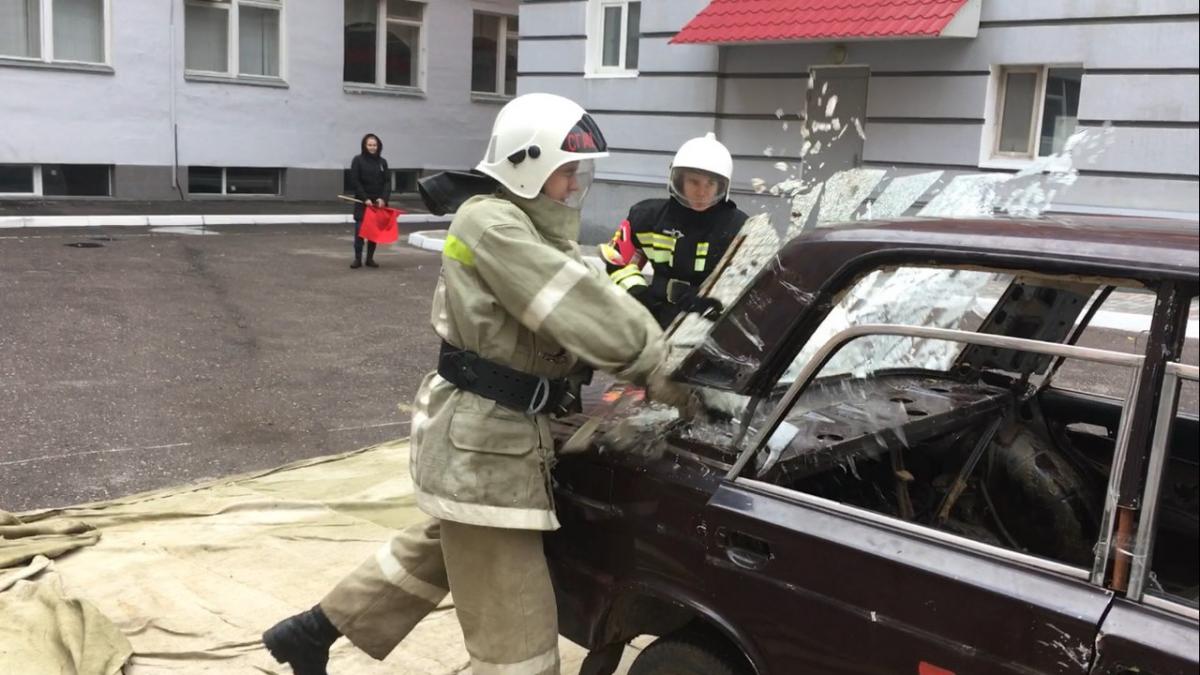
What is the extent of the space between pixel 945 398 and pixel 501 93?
64.0 feet

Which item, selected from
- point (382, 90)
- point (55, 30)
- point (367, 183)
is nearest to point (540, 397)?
point (367, 183)

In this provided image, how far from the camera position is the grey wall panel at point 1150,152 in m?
1.60

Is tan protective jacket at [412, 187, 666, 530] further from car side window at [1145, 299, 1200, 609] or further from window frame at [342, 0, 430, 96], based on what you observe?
window frame at [342, 0, 430, 96]

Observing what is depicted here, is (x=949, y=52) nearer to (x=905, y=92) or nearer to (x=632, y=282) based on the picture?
(x=905, y=92)

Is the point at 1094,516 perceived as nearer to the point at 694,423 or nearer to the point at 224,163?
the point at 694,423

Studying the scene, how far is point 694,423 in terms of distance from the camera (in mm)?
2486

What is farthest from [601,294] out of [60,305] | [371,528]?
[60,305]

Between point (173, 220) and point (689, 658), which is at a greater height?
point (689, 658)

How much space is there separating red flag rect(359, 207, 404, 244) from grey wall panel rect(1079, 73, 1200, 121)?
32.2 ft

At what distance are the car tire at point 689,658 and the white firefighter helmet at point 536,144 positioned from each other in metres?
1.07

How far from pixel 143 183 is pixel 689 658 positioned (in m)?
16.8

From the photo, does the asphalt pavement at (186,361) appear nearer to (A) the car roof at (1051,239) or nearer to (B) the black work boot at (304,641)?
(B) the black work boot at (304,641)

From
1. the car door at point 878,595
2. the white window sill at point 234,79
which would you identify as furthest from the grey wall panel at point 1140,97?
the white window sill at point 234,79

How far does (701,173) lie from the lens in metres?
4.02
